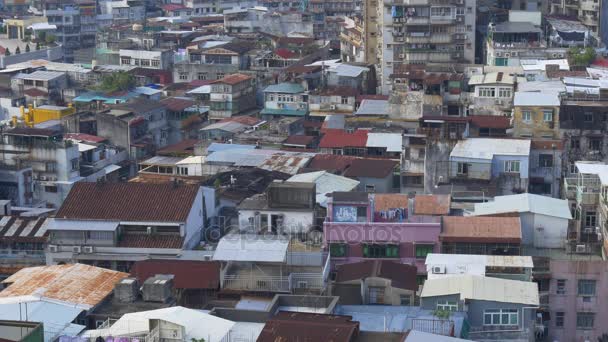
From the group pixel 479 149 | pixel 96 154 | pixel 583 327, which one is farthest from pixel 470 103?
pixel 583 327

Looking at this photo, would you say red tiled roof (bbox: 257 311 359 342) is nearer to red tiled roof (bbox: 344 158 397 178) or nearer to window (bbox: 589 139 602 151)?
red tiled roof (bbox: 344 158 397 178)

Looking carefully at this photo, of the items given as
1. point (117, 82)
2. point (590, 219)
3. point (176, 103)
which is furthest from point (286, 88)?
point (590, 219)

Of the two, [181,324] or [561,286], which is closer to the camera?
[181,324]

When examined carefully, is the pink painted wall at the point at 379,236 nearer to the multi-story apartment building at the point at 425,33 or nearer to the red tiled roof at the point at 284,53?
the multi-story apartment building at the point at 425,33

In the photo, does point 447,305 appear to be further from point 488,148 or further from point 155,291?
point 488,148

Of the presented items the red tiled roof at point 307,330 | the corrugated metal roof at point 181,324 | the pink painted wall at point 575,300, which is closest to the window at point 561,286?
the pink painted wall at point 575,300

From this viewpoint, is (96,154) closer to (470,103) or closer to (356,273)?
(470,103)
